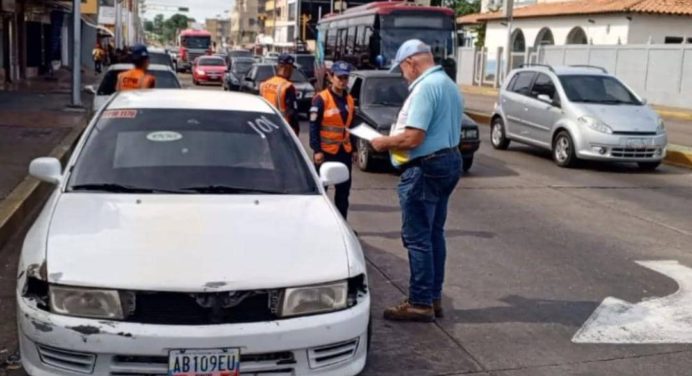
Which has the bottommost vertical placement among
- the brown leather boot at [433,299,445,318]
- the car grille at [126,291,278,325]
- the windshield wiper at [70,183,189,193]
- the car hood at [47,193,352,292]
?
the brown leather boot at [433,299,445,318]

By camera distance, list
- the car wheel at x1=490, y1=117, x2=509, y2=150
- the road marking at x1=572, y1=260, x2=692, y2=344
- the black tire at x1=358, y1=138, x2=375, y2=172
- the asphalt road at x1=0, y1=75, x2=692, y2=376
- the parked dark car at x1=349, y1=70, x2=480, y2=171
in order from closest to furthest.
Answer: the asphalt road at x1=0, y1=75, x2=692, y2=376
the road marking at x1=572, y1=260, x2=692, y2=344
the parked dark car at x1=349, y1=70, x2=480, y2=171
the black tire at x1=358, y1=138, x2=375, y2=172
the car wheel at x1=490, y1=117, x2=509, y2=150

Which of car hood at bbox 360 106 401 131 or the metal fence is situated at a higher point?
the metal fence

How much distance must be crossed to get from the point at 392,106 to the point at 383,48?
11280mm

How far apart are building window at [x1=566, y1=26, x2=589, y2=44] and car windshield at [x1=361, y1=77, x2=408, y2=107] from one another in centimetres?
3087

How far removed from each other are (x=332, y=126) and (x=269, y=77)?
14188 millimetres

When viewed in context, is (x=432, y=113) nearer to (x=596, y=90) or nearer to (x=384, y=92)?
(x=384, y=92)

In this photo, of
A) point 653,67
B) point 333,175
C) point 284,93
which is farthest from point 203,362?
point 653,67

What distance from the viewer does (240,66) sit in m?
30.9

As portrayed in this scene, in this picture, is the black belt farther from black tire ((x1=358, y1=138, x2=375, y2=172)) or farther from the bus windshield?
the bus windshield

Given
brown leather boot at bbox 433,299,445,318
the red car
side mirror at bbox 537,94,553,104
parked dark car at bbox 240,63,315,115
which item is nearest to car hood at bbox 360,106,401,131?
side mirror at bbox 537,94,553,104

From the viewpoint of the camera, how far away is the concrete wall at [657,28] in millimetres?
37156

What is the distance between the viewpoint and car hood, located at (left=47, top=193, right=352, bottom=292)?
147 inches

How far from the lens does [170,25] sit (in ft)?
615

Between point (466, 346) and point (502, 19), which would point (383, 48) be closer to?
point (466, 346)
